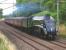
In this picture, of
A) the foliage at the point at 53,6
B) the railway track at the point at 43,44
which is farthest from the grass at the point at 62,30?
the railway track at the point at 43,44

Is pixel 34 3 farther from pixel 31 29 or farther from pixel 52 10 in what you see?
pixel 31 29

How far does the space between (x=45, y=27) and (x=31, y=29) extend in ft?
8.62

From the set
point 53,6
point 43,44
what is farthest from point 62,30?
point 43,44

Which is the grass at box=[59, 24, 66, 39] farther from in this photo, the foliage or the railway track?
the railway track

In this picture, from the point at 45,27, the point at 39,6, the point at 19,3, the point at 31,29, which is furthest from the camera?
the point at 19,3

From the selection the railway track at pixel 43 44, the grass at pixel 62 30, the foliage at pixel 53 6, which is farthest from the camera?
the foliage at pixel 53 6

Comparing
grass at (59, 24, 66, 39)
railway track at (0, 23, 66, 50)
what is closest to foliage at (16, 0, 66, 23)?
grass at (59, 24, 66, 39)

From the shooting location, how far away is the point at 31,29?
87.9ft

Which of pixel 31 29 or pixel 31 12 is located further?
pixel 31 12

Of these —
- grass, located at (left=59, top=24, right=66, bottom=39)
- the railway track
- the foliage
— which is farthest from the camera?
the foliage

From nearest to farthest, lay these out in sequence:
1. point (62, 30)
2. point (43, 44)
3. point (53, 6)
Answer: point (43, 44) → point (62, 30) → point (53, 6)

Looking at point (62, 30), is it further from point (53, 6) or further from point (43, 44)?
point (43, 44)

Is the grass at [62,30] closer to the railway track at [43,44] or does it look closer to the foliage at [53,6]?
the foliage at [53,6]

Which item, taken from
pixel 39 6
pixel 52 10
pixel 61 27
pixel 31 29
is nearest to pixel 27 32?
pixel 31 29
